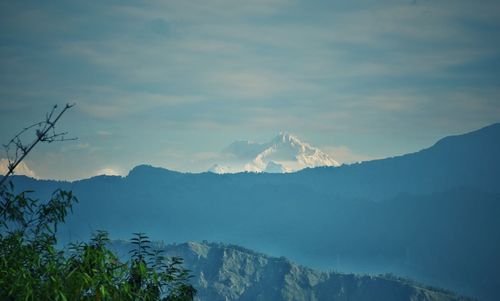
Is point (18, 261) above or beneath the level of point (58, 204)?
beneath

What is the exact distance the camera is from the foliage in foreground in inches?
934

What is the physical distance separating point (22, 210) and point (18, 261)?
6.82m

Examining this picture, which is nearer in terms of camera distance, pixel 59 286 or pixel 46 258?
pixel 59 286

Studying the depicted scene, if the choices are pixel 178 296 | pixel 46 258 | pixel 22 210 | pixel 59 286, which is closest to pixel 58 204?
pixel 22 210

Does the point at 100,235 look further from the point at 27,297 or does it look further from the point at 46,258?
the point at 27,297

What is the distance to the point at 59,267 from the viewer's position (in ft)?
85.8

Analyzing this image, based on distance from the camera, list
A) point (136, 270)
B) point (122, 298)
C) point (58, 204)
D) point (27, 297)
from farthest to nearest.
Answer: point (58, 204) → point (136, 270) → point (122, 298) → point (27, 297)

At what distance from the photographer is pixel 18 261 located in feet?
85.2

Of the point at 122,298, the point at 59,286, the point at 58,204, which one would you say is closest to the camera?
the point at 59,286

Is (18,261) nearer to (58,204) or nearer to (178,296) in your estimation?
(58,204)

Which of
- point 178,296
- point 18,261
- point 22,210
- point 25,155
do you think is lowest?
point 178,296

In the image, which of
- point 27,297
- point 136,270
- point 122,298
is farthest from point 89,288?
point 136,270

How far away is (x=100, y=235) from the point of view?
31875 mm

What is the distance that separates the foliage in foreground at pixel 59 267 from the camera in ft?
77.9
